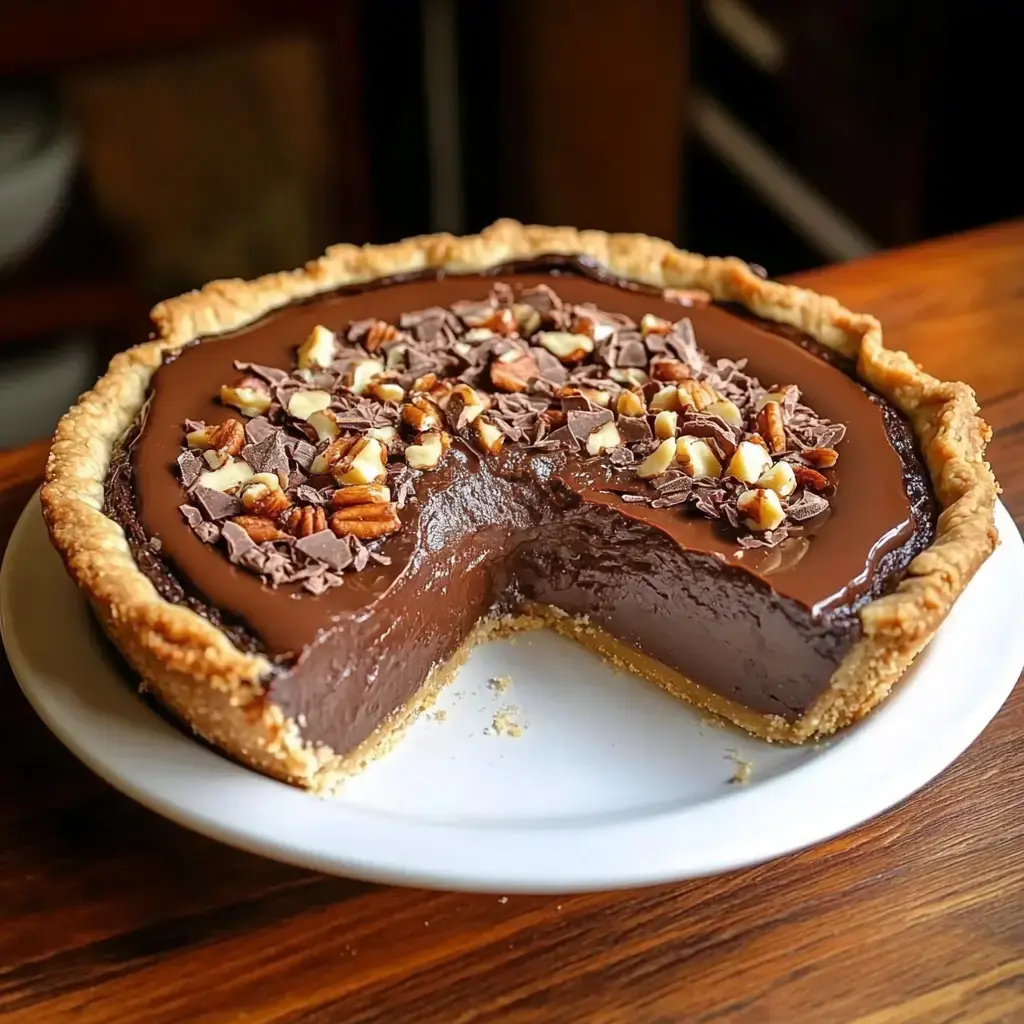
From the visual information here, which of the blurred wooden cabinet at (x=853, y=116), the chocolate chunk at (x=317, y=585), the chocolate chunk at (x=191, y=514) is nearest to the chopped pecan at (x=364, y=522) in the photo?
the chocolate chunk at (x=317, y=585)

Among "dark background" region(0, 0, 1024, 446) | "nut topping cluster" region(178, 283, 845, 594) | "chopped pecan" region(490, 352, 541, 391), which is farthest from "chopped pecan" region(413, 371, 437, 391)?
"dark background" region(0, 0, 1024, 446)

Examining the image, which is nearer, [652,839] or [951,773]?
[652,839]

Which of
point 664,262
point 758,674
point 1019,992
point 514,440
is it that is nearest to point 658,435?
point 514,440

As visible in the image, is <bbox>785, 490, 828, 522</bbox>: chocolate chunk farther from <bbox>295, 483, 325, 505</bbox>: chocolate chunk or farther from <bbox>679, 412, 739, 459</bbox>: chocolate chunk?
<bbox>295, 483, 325, 505</bbox>: chocolate chunk

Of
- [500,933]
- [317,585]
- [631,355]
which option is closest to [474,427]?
[631,355]

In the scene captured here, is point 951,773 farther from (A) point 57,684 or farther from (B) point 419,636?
(A) point 57,684

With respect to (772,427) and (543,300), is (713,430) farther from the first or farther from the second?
(543,300)
